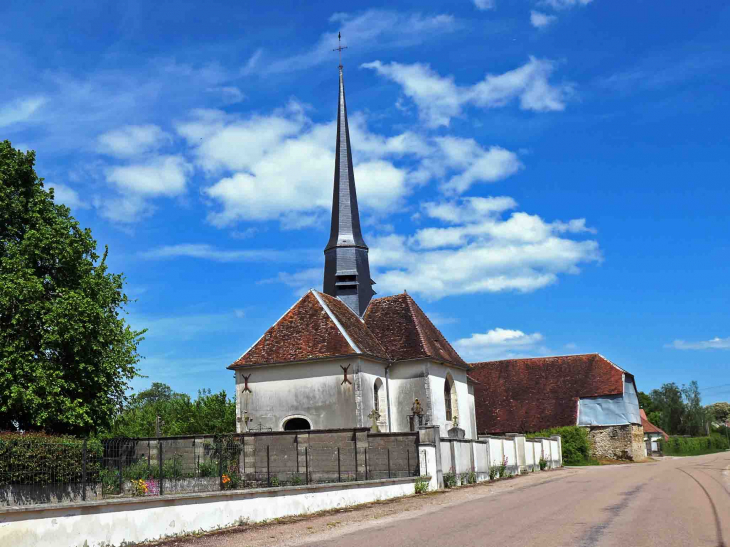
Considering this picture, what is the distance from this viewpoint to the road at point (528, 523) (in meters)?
9.85

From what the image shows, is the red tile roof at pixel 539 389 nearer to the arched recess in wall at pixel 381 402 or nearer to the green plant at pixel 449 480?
the arched recess in wall at pixel 381 402

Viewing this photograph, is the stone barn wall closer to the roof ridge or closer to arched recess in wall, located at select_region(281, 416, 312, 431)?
the roof ridge

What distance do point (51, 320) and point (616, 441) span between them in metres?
32.9

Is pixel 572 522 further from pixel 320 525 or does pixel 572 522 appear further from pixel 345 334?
pixel 345 334

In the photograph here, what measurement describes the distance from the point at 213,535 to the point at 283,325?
59.9ft

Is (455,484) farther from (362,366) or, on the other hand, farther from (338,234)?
(338,234)

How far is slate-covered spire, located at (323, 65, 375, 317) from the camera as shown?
33.0 metres

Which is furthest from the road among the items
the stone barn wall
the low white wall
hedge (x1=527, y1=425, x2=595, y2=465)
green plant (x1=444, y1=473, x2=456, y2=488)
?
the stone barn wall

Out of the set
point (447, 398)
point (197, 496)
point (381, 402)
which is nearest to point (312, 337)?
point (381, 402)

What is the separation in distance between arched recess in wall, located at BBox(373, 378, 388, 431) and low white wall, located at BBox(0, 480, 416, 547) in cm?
1301

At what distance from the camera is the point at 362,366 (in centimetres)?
2717

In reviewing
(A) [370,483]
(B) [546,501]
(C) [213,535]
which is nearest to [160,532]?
(C) [213,535]

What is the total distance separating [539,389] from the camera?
1781 inches

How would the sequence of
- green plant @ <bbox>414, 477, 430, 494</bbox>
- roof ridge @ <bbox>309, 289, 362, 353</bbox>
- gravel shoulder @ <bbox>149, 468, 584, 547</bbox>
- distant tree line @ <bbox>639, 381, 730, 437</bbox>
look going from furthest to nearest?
distant tree line @ <bbox>639, 381, 730, 437</bbox>
roof ridge @ <bbox>309, 289, 362, 353</bbox>
green plant @ <bbox>414, 477, 430, 494</bbox>
gravel shoulder @ <bbox>149, 468, 584, 547</bbox>
